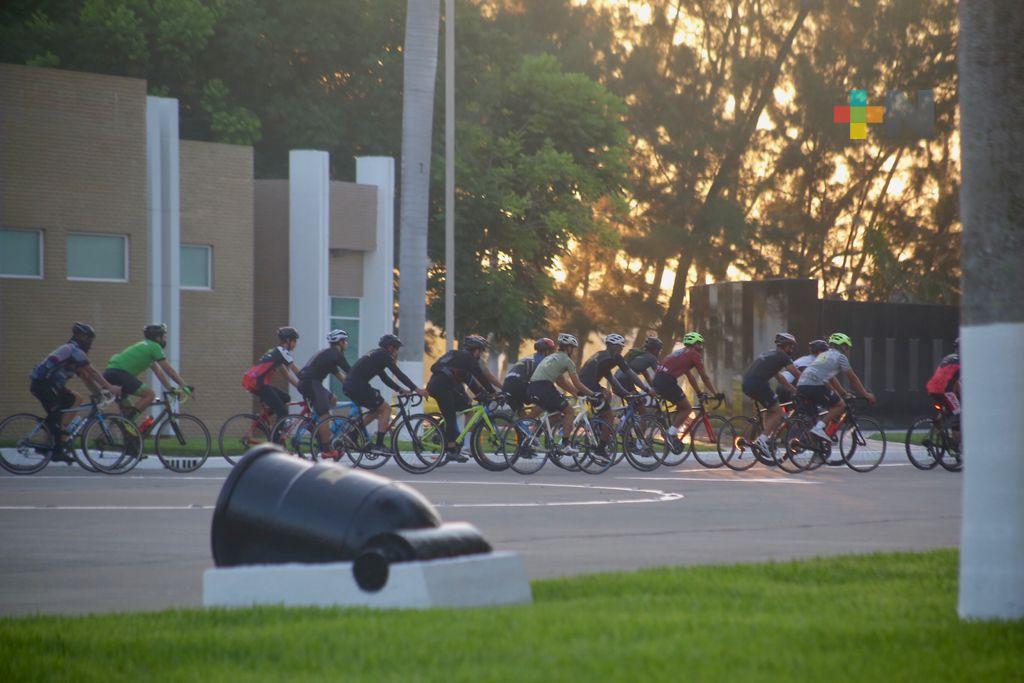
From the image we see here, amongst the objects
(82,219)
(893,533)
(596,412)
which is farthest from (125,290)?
(893,533)

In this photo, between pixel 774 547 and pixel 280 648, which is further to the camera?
pixel 774 547

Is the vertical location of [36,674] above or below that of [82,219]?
below

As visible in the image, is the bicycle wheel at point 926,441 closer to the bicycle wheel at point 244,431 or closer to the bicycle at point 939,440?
the bicycle at point 939,440

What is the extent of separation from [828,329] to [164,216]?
538 inches

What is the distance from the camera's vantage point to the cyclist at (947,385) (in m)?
23.6

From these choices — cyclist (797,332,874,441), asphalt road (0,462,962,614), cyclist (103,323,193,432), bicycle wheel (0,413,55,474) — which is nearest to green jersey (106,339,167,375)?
cyclist (103,323,193,432)

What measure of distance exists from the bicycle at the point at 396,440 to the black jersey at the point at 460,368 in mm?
664

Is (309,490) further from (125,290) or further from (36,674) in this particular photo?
(125,290)

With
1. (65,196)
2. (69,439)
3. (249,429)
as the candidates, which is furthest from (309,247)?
(69,439)

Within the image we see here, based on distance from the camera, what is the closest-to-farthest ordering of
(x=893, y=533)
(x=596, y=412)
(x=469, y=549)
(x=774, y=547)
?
(x=469, y=549) → (x=774, y=547) → (x=893, y=533) → (x=596, y=412)

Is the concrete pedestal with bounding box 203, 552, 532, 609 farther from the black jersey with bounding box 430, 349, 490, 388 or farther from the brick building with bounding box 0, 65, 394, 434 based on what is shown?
the brick building with bounding box 0, 65, 394, 434

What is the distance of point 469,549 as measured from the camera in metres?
8.61

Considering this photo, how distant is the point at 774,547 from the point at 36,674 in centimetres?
669

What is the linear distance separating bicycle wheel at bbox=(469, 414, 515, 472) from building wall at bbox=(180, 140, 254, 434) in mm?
11897
